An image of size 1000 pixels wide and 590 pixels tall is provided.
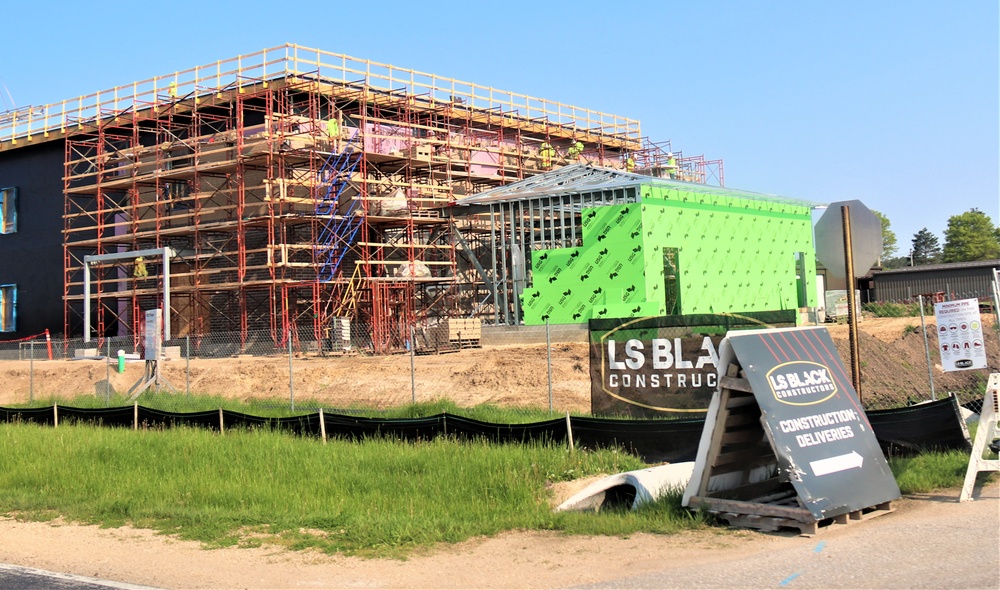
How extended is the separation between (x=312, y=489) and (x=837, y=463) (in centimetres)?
658

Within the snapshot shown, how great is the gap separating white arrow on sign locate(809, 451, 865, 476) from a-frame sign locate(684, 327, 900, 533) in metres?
0.01

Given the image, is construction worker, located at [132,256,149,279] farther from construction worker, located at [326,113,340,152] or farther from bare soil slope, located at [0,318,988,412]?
construction worker, located at [326,113,340,152]

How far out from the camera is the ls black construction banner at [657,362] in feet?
47.0

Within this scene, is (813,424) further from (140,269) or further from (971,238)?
(971,238)

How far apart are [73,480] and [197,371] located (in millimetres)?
18300

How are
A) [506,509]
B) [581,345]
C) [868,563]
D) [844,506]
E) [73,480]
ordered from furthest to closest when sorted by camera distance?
[581,345] → [73,480] → [506,509] → [844,506] → [868,563]

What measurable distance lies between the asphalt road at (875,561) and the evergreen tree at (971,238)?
313ft

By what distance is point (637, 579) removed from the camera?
323 inches

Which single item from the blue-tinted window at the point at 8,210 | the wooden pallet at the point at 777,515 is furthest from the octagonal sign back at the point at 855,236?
the blue-tinted window at the point at 8,210

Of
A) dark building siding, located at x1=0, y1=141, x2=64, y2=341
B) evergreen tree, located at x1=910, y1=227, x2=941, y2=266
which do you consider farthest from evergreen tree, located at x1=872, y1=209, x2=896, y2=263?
dark building siding, located at x1=0, y1=141, x2=64, y2=341

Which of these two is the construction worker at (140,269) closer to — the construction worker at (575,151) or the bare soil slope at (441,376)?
the bare soil slope at (441,376)

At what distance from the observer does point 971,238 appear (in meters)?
98.1

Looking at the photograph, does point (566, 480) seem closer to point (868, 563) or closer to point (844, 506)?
point (844, 506)

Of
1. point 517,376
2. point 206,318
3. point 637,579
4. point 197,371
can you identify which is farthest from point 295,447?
point 206,318
